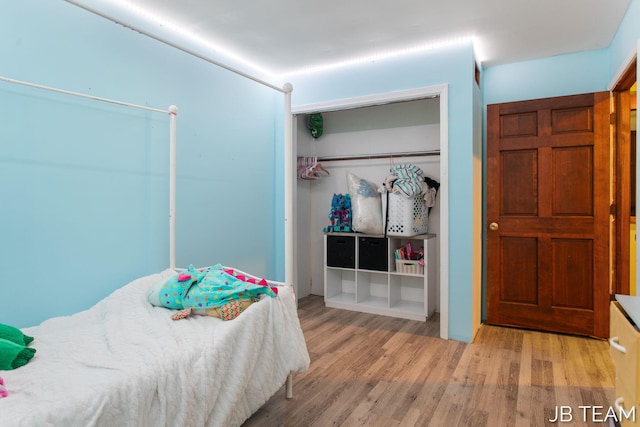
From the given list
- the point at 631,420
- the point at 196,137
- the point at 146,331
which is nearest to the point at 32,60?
the point at 196,137

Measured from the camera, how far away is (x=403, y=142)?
4.05m

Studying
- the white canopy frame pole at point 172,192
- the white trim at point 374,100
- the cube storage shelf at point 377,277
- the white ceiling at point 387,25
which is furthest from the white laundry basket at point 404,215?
the white canopy frame pole at point 172,192

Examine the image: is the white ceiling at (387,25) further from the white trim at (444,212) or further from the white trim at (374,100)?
the white trim at (444,212)

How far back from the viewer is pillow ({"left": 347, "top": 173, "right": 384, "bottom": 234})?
3762mm

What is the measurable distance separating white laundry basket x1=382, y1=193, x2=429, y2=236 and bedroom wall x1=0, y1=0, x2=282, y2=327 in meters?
1.49

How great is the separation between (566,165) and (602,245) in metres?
0.71

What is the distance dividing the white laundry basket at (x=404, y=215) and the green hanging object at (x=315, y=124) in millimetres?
1243

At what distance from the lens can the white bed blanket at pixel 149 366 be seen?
121 centimetres

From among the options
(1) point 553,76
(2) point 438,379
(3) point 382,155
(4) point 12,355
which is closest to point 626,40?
(1) point 553,76

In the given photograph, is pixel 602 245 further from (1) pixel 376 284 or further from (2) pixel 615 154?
(1) pixel 376 284

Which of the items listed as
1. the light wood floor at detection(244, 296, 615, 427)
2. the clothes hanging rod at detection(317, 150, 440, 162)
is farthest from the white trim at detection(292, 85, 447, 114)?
the light wood floor at detection(244, 296, 615, 427)

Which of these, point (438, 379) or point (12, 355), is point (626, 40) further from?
point (12, 355)

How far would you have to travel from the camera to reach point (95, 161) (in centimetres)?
225

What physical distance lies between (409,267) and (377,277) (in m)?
0.55
